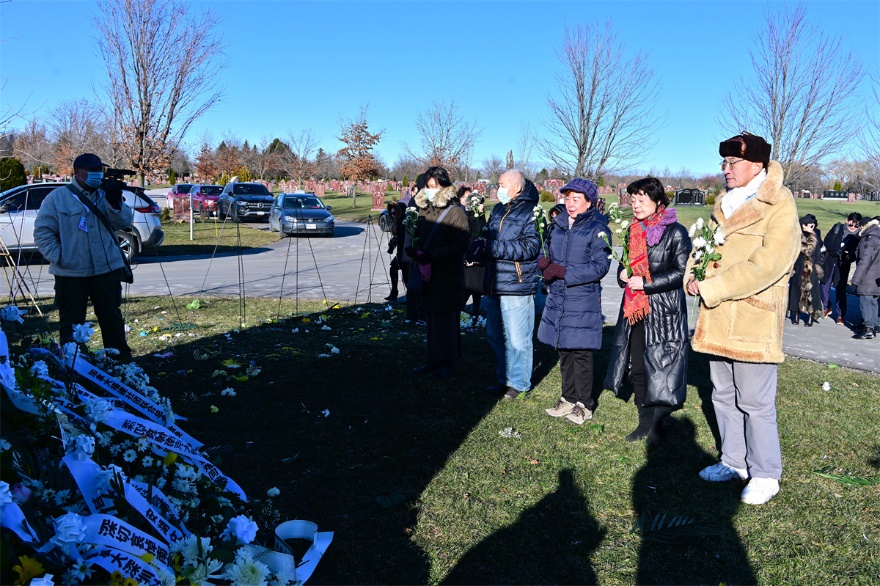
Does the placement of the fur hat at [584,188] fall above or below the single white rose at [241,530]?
above

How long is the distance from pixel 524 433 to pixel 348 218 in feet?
99.9

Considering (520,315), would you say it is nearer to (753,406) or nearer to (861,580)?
(753,406)

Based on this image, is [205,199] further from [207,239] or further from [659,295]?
[659,295]

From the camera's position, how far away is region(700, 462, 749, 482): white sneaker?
14.6 feet

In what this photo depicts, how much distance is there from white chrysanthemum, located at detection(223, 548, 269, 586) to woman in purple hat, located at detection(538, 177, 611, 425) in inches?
135

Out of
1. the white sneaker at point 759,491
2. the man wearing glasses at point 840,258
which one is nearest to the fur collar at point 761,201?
the white sneaker at point 759,491

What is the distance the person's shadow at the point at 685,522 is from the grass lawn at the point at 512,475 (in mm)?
13

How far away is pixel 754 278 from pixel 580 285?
1.68m

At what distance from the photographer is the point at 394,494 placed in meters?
4.14

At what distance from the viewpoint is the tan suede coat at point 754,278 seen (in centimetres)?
391

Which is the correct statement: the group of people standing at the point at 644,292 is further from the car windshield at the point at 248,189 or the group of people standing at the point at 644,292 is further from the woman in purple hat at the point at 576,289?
the car windshield at the point at 248,189

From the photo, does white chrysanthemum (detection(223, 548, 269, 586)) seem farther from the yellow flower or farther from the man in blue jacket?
the man in blue jacket

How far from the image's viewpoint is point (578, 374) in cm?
562

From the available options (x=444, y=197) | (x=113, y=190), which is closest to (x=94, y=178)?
(x=113, y=190)
